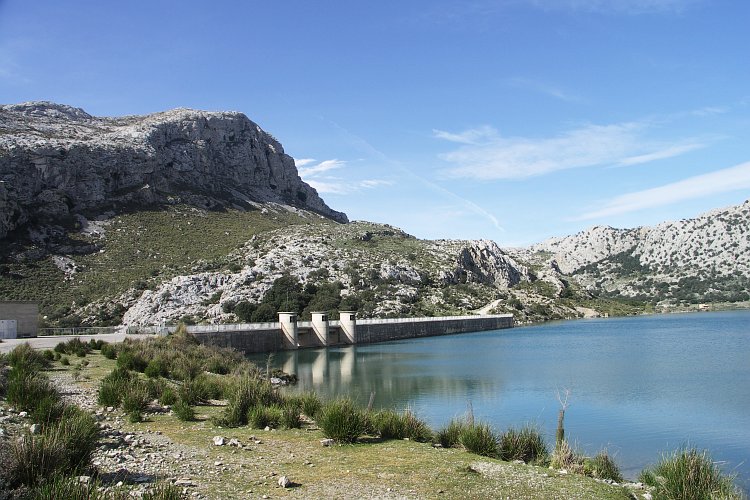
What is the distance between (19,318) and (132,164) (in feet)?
165

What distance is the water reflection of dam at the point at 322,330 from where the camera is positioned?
49.2 m

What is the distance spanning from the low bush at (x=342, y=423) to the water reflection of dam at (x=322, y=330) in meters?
32.9

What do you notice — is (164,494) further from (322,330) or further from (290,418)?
(322,330)

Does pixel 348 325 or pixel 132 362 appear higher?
pixel 132 362

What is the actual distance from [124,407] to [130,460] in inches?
193

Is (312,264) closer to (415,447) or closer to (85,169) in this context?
(85,169)

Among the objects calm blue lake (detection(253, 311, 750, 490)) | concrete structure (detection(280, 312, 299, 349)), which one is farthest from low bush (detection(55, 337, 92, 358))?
concrete structure (detection(280, 312, 299, 349))

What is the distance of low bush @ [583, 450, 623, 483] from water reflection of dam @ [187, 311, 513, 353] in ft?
118

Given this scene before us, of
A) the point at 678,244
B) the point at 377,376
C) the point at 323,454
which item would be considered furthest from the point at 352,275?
the point at 678,244

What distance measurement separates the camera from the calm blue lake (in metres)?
17.2

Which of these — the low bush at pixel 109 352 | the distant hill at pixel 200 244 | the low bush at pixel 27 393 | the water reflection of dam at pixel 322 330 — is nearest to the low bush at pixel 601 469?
the low bush at pixel 27 393

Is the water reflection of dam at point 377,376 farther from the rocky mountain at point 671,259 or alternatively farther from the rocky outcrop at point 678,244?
the rocky outcrop at point 678,244

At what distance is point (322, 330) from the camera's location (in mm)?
59719

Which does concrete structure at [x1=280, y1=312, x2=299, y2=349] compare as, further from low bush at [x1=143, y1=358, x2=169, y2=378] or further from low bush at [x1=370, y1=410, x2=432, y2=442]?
low bush at [x1=370, y1=410, x2=432, y2=442]
